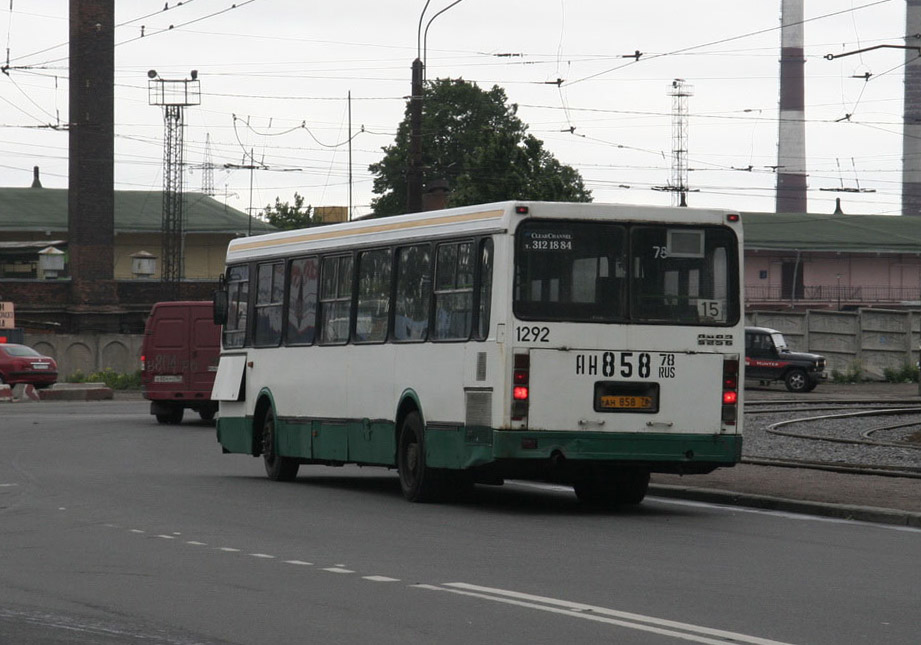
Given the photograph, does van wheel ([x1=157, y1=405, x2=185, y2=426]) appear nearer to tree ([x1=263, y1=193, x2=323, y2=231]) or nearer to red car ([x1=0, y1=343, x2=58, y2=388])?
red car ([x1=0, y1=343, x2=58, y2=388])

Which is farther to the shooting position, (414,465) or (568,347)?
(414,465)

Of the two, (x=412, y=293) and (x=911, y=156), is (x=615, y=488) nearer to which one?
(x=412, y=293)

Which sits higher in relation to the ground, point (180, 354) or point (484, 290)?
point (484, 290)

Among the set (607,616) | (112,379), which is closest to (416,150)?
(607,616)

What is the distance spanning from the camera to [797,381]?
173 feet

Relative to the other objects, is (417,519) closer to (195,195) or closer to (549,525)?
(549,525)

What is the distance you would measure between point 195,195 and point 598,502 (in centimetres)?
8483

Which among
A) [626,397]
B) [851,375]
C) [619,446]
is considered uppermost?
[626,397]

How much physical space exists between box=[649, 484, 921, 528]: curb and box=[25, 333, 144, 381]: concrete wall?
47847 mm

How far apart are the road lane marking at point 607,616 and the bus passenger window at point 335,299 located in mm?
8548

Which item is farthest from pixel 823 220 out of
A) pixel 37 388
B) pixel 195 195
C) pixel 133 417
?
pixel 133 417

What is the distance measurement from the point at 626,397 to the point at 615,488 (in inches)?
65.1

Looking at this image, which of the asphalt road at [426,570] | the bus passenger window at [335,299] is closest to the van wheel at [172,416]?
the asphalt road at [426,570]

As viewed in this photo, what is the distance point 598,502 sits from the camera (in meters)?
17.3
